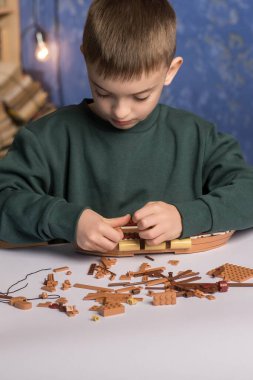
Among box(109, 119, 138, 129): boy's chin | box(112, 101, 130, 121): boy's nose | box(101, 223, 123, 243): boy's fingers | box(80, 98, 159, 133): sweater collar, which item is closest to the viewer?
box(101, 223, 123, 243): boy's fingers

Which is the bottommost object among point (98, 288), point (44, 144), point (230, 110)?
point (230, 110)

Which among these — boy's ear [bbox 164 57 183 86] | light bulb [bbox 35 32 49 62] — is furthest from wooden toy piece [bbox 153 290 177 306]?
light bulb [bbox 35 32 49 62]

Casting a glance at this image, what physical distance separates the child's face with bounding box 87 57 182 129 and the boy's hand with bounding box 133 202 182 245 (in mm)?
203

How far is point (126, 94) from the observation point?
53.5 inches

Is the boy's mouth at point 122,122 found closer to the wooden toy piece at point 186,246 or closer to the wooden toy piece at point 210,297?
the wooden toy piece at point 186,246

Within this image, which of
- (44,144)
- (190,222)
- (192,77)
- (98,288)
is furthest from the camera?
(192,77)

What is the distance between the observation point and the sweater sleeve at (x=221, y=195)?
54.7 inches

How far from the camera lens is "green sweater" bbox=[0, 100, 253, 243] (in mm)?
1549

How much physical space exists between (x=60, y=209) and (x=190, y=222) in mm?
252

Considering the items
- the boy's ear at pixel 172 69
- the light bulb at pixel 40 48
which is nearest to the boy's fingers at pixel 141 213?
the boy's ear at pixel 172 69

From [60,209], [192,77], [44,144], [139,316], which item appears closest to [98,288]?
[139,316]

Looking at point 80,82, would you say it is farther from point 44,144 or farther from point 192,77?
point 44,144

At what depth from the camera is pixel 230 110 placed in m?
3.98

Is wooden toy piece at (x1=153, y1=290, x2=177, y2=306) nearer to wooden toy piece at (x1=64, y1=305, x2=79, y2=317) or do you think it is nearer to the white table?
the white table
